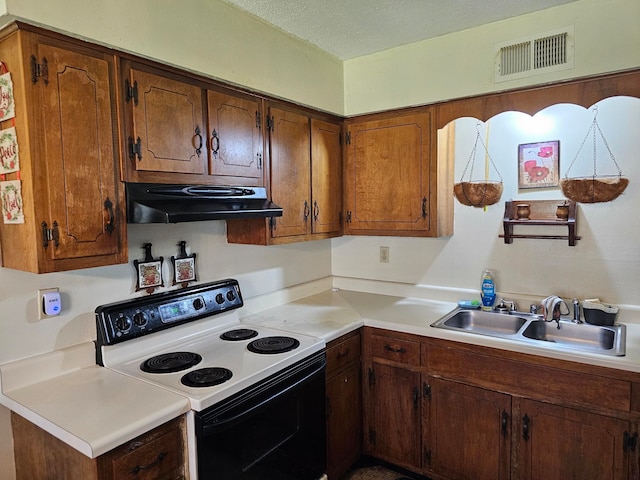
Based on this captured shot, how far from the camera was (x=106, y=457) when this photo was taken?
1.25 metres

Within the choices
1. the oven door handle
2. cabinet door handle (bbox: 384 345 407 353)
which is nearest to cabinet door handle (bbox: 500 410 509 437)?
cabinet door handle (bbox: 384 345 407 353)

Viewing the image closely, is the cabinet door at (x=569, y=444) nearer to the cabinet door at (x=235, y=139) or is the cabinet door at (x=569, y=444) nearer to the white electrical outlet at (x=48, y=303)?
the cabinet door at (x=235, y=139)

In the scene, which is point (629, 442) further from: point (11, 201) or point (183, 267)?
point (11, 201)

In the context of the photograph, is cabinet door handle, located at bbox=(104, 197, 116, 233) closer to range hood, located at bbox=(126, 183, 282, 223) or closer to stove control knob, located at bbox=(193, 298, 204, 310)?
range hood, located at bbox=(126, 183, 282, 223)

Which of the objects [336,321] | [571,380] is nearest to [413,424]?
Result: [336,321]

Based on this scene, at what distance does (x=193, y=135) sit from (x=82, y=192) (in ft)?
1.78

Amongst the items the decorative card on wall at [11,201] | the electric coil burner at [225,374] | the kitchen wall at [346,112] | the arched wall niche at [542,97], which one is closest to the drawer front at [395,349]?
the electric coil burner at [225,374]

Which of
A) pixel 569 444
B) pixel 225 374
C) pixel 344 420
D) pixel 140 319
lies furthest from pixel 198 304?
pixel 569 444

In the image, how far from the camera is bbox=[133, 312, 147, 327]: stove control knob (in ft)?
6.03

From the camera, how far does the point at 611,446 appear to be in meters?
1.76

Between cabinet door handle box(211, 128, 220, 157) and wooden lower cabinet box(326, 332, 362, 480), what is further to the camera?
wooden lower cabinet box(326, 332, 362, 480)

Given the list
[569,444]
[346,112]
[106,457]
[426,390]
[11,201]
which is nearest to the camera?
[106,457]

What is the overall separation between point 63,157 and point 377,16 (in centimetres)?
158

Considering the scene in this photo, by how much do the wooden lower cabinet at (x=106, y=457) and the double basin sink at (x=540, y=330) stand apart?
1.37 metres
